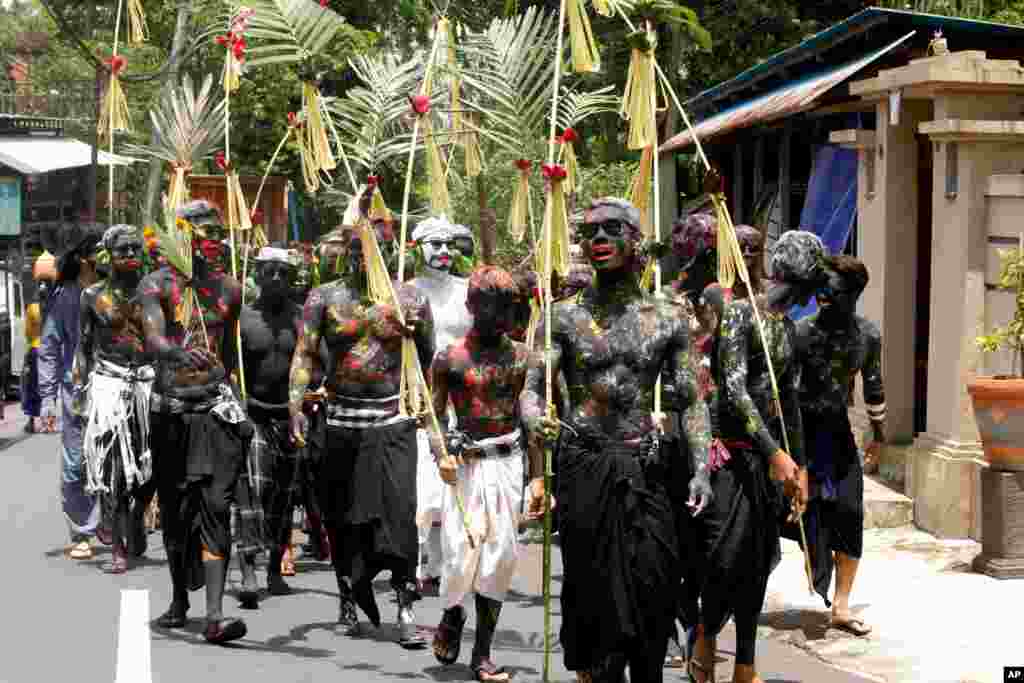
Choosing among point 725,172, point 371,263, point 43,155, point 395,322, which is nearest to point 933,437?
point 395,322

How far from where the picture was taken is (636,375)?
685 centimetres

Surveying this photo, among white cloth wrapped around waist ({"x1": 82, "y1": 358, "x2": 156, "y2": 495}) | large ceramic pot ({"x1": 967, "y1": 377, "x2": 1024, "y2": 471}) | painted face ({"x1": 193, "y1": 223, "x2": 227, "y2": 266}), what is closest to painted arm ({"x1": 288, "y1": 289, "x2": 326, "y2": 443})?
painted face ({"x1": 193, "y1": 223, "x2": 227, "y2": 266})

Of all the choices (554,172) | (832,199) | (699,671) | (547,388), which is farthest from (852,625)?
(832,199)

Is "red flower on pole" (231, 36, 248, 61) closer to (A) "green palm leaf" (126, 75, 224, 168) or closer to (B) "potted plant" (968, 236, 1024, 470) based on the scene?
(A) "green palm leaf" (126, 75, 224, 168)

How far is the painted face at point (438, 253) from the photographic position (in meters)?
10.4

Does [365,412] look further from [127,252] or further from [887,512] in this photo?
[887,512]

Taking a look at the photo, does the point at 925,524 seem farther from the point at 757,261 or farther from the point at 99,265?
the point at 99,265

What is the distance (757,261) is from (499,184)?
9.32 meters

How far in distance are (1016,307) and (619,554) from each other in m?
4.98

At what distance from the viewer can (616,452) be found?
22.3ft

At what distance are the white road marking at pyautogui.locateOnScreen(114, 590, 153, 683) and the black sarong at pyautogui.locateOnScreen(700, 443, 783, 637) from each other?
8.65 ft

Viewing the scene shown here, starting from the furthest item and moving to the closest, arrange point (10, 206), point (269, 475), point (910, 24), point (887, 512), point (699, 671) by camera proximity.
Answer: point (10, 206)
point (910, 24)
point (887, 512)
point (269, 475)
point (699, 671)

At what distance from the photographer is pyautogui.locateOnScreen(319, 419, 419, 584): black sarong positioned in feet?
29.4

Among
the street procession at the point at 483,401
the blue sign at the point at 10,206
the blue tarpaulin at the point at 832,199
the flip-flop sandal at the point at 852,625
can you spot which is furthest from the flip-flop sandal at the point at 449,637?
the blue sign at the point at 10,206
